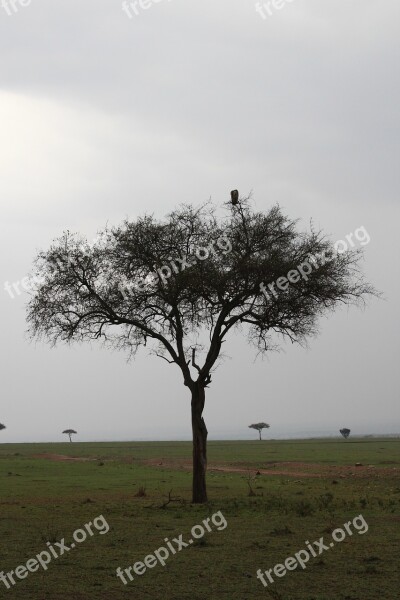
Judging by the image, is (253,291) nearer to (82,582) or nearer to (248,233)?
(248,233)

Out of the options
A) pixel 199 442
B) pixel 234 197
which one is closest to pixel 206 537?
pixel 199 442

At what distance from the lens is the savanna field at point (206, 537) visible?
46.1 ft

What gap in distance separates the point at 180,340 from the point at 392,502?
9.16 m

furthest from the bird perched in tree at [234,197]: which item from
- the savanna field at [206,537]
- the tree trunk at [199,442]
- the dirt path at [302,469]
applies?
the dirt path at [302,469]

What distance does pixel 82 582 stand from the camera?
47.8ft

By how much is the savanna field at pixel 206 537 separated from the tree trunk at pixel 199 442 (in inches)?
35.8

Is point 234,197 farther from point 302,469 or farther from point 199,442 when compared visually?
point 302,469

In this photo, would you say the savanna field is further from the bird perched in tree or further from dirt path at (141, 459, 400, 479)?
the bird perched in tree

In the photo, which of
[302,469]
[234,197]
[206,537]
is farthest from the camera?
[302,469]

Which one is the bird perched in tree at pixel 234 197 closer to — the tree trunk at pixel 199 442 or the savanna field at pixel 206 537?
the tree trunk at pixel 199 442

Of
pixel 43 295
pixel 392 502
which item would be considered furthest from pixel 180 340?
pixel 392 502

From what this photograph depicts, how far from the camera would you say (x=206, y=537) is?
19.8 m

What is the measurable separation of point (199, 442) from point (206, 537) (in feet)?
26.4

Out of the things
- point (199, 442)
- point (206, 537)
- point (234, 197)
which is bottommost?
point (206, 537)
